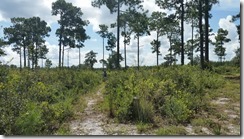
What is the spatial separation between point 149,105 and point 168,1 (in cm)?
1520

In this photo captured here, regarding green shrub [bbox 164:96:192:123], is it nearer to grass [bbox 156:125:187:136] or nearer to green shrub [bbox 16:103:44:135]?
grass [bbox 156:125:187:136]

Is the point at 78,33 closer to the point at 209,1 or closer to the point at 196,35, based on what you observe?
the point at 209,1

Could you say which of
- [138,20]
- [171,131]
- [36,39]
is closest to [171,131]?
[171,131]

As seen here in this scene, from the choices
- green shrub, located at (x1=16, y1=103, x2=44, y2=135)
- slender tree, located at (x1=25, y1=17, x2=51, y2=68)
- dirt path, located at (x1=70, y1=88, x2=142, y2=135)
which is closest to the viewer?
green shrub, located at (x1=16, y1=103, x2=44, y2=135)

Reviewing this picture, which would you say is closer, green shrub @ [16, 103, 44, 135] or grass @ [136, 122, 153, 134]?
green shrub @ [16, 103, 44, 135]

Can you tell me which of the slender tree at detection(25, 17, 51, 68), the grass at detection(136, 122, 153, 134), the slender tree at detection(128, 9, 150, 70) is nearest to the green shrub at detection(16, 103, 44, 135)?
the grass at detection(136, 122, 153, 134)

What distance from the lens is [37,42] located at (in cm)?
931

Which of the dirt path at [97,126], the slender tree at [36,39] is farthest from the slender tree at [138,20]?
the dirt path at [97,126]

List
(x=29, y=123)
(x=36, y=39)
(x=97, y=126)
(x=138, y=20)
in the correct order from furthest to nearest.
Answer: (x=138, y=20), (x=36, y=39), (x=97, y=126), (x=29, y=123)

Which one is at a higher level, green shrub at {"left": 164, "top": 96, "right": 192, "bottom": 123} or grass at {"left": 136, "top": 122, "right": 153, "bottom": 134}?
green shrub at {"left": 164, "top": 96, "right": 192, "bottom": 123}

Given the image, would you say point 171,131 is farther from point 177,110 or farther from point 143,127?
point 177,110

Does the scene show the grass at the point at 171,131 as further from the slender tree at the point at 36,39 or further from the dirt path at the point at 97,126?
the slender tree at the point at 36,39

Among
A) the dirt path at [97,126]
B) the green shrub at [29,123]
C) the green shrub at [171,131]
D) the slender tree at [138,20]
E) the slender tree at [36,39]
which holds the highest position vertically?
the slender tree at [138,20]

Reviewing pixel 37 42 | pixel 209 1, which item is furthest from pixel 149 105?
pixel 209 1
